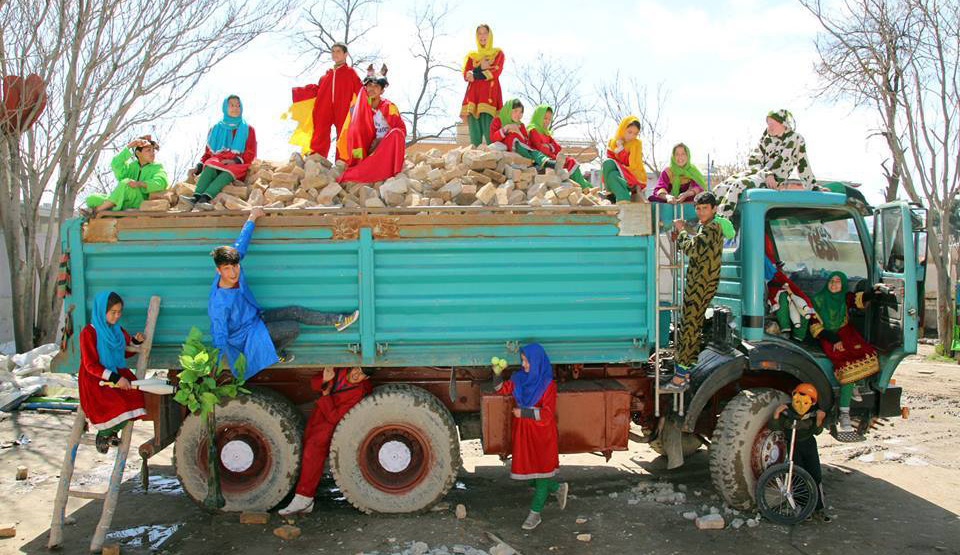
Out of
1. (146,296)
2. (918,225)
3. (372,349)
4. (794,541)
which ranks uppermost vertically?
(918,225)

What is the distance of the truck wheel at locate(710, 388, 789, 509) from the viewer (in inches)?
181

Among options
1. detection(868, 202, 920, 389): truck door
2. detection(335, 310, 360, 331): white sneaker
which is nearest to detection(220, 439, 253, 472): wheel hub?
detection(335, 310, 360, 331): white sneaker

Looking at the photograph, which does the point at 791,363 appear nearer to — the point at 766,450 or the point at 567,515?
the point at 766,450

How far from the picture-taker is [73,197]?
1035 centimetres

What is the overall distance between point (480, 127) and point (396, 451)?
3.98 m

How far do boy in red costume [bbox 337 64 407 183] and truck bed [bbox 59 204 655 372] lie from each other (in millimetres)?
1066

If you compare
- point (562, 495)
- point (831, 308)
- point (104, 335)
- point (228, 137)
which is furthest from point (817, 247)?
point (104, 335)

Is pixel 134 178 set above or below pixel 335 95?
below

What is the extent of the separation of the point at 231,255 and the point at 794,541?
387 centimetres

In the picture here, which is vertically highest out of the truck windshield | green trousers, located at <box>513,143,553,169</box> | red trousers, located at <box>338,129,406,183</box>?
green trousers, located at <box>513,143,553,169</box>

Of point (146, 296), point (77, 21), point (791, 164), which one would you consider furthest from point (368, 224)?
point (77, 21)

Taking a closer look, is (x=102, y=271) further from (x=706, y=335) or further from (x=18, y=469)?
(x=706, y=335)

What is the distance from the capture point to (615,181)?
570cm

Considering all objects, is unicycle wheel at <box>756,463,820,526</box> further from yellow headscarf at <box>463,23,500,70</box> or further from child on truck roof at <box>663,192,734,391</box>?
yellow headscarf at <box>463,23,500,70</box>
